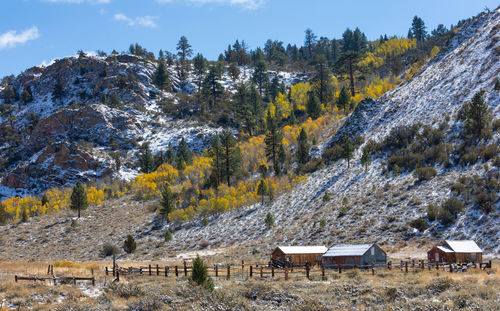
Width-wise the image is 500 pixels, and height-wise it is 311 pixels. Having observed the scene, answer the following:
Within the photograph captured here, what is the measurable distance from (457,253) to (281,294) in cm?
1768

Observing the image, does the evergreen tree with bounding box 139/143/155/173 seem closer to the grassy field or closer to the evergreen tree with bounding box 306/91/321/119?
the evergreen tree with bounding box 306/91/321/119

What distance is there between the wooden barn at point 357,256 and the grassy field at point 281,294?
17.6 feet

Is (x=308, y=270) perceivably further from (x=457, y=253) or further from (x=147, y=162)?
(x=147, y=162)

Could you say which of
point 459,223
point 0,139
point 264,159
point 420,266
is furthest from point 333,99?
point 0,139

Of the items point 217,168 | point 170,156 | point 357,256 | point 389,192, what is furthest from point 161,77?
point 357,256

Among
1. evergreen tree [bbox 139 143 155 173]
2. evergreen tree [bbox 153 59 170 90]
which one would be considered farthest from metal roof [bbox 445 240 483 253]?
evergreen tree [bbox 153 59 170 90]

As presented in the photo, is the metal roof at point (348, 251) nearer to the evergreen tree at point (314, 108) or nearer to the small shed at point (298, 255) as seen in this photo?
the small shed at point (298, 255)

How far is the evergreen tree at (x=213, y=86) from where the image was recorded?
128 meters

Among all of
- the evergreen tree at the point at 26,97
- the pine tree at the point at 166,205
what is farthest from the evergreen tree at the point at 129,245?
the evergreen tree at the point at 26,97

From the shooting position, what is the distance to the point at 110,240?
69562 mm

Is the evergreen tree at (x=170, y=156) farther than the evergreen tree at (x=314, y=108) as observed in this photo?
Yes

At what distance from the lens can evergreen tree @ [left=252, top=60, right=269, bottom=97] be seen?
143 metres

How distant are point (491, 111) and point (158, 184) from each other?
209 feet

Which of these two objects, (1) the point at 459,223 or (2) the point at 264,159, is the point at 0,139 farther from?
(1) the point at 459,223
